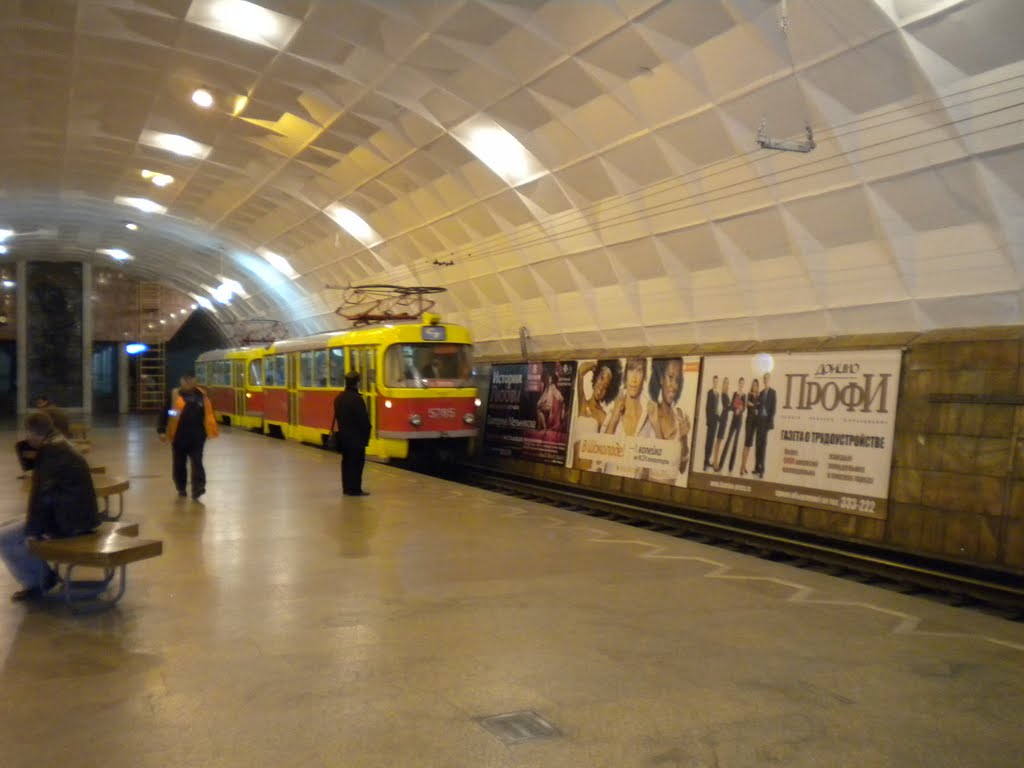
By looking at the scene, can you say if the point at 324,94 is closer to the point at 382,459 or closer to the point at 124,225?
the point at 382,459

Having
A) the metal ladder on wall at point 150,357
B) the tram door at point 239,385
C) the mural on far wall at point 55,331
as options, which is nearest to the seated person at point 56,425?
the tram door at point 239,385

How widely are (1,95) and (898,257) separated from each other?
14.9m

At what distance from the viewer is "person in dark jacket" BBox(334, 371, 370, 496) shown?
40.8 feet

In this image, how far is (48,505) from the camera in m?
6.66

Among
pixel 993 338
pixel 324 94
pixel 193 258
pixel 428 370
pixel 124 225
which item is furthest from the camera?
pixel 193 258

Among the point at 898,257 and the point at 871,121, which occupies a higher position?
the point at 871,121

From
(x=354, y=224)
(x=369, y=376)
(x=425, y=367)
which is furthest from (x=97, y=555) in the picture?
(x=354, y=224)

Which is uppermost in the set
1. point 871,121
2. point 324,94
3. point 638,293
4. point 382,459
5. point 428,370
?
point 324,94

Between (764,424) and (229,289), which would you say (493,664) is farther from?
(229,289)

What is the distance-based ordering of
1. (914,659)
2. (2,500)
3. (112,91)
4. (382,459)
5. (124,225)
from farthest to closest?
(124,225) < (382,459) < (112,91) < (2,500) < (914,659)

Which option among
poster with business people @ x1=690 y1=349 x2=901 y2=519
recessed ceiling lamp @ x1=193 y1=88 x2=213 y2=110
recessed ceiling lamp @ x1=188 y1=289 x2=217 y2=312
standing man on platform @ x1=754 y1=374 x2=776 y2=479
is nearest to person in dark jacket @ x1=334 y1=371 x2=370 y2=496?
poster with business people @ x1=690 y1=349 x2=901 y2=519

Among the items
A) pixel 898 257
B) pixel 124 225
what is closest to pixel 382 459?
pixel 898 257

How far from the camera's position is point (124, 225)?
100ft

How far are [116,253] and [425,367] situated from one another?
24780mm
